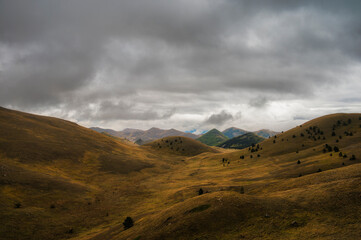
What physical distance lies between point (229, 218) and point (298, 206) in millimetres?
10258

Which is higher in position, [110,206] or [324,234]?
[324,234]

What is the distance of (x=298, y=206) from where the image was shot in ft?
86.0

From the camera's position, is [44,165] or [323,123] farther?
[323,123]

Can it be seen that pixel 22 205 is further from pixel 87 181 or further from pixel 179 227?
pixel 179 227

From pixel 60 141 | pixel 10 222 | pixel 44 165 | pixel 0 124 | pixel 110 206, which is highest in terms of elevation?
pixel 0 124

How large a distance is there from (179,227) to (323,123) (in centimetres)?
15103

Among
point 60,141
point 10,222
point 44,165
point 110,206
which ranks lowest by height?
point 110,206

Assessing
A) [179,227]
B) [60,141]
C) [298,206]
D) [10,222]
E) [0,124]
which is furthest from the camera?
[60,141]

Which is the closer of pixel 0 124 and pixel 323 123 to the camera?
pixel 0 124

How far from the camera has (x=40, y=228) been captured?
119 ft

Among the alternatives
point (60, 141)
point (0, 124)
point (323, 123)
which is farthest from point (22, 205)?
point (323, 123)

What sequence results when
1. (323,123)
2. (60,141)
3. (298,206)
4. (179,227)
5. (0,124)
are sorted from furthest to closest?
(323,123) < (60,141) < (0,124) < (298,206) < (179,227)

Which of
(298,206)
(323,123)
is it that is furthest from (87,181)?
(323,123)

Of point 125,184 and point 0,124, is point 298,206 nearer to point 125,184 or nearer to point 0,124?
point 125,184
